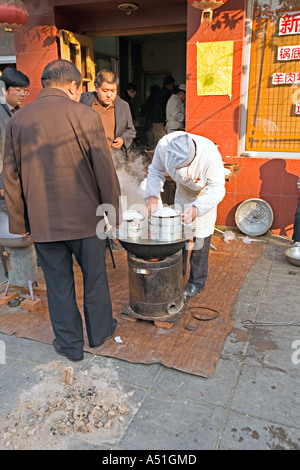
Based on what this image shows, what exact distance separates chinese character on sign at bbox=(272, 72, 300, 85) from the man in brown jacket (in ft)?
13.2

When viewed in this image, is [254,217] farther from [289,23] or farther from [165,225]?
[165,225]

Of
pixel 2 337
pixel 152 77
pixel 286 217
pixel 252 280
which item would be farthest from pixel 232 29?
pixel 152 77

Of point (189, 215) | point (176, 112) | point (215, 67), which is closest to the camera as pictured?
point (189, 215)

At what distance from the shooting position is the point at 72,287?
335 cm

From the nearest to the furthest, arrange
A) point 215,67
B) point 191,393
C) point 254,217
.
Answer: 1. point 191,393
2. point 215,67
3. point 254,217

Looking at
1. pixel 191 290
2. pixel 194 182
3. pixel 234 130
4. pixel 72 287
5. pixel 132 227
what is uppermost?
pixel 234 130

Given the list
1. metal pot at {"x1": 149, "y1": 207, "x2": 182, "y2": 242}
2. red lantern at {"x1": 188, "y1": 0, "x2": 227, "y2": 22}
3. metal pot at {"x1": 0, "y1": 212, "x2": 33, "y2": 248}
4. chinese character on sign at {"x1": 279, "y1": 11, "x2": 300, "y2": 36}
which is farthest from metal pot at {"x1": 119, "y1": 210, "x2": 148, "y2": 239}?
chinese character on sign at {"x1": 279, "y1": 11, "x2": 300, "y2": 36}

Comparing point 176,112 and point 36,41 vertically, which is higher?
point 36,41

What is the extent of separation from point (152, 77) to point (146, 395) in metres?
13.3

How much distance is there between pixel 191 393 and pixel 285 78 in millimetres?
5027

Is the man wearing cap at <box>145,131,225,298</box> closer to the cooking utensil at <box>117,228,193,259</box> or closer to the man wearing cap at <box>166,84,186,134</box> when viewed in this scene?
the cooking utensil at <box>117,228,193,259</box>

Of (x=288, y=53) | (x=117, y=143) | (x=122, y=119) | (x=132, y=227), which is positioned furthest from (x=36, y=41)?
(x=132, y=227)

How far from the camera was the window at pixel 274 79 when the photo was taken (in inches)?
228

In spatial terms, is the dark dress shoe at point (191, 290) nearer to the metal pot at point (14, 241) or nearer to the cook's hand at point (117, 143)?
the metal pot at point (14, 241)
